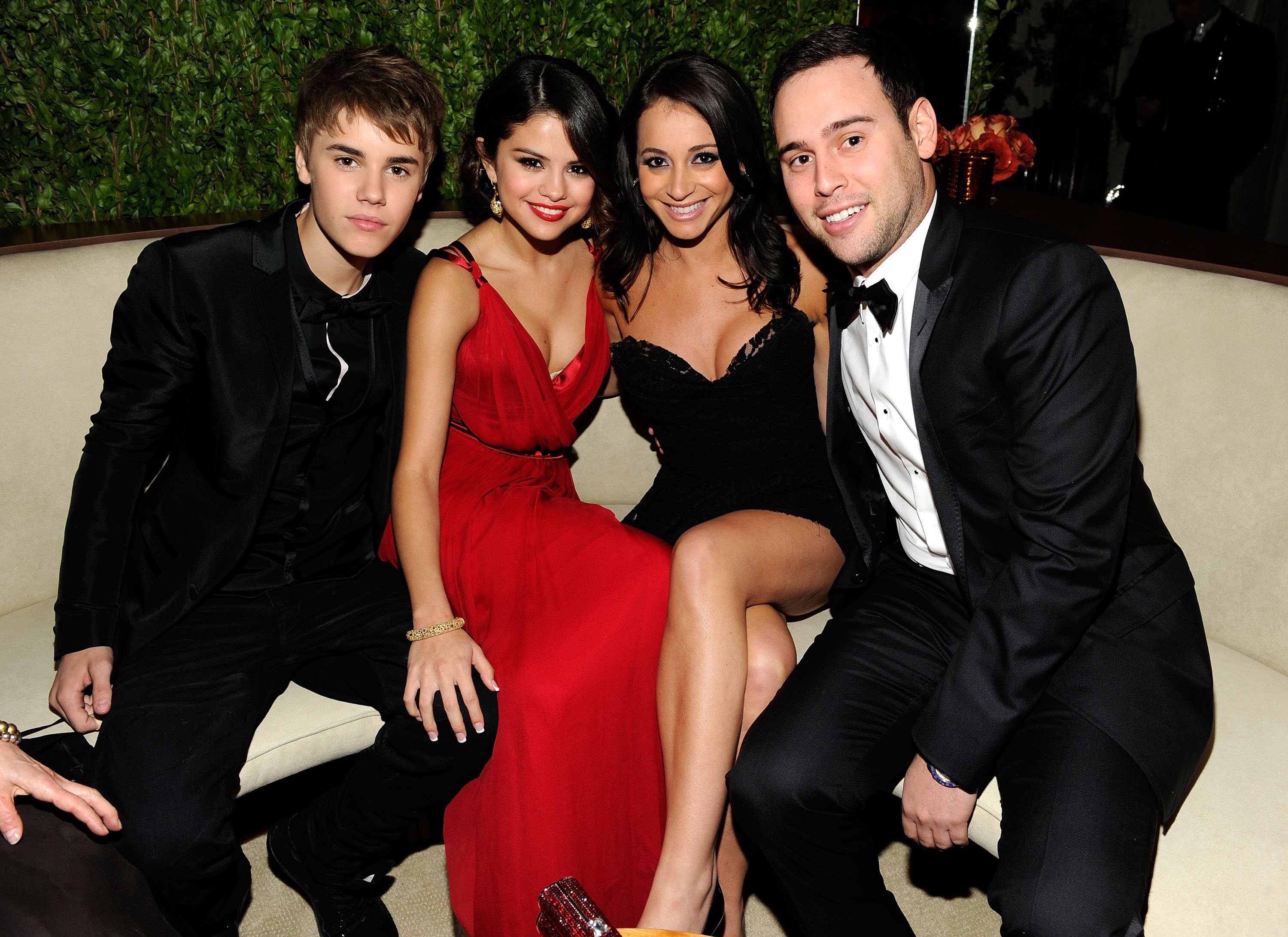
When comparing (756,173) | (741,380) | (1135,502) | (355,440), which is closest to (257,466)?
(355,440)

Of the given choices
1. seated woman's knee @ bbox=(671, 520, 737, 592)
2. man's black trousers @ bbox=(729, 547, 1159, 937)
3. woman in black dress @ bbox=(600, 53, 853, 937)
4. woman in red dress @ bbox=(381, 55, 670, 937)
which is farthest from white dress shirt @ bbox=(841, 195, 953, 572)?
woman in red dress @ bbox=(381, 55, 670, 937)

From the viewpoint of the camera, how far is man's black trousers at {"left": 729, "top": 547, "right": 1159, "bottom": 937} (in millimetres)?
1481

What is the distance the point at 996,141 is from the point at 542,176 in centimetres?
122

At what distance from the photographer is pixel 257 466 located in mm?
2057

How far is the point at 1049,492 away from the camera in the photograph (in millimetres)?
1635

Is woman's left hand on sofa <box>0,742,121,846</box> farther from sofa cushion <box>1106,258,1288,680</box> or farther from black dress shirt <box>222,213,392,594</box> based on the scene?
sofa cushion <box>1106,258,1288,680</box>

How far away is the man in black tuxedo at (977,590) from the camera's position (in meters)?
1.60

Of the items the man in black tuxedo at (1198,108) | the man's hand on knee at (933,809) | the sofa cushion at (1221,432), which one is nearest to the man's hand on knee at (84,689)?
the man's hand on knee at (933,809)

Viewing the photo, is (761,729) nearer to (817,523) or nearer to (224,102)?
(817,523)

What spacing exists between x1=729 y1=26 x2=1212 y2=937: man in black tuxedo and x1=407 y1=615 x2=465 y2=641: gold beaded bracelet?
2.00ft

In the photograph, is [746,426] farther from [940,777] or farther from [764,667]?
[940,777]

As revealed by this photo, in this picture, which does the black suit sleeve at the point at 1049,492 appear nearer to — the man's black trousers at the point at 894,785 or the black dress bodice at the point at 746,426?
the man's black trousers at the point at 894,785

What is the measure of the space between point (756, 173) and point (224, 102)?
1368 millimetres

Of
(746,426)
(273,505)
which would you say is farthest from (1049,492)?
(273,505)
